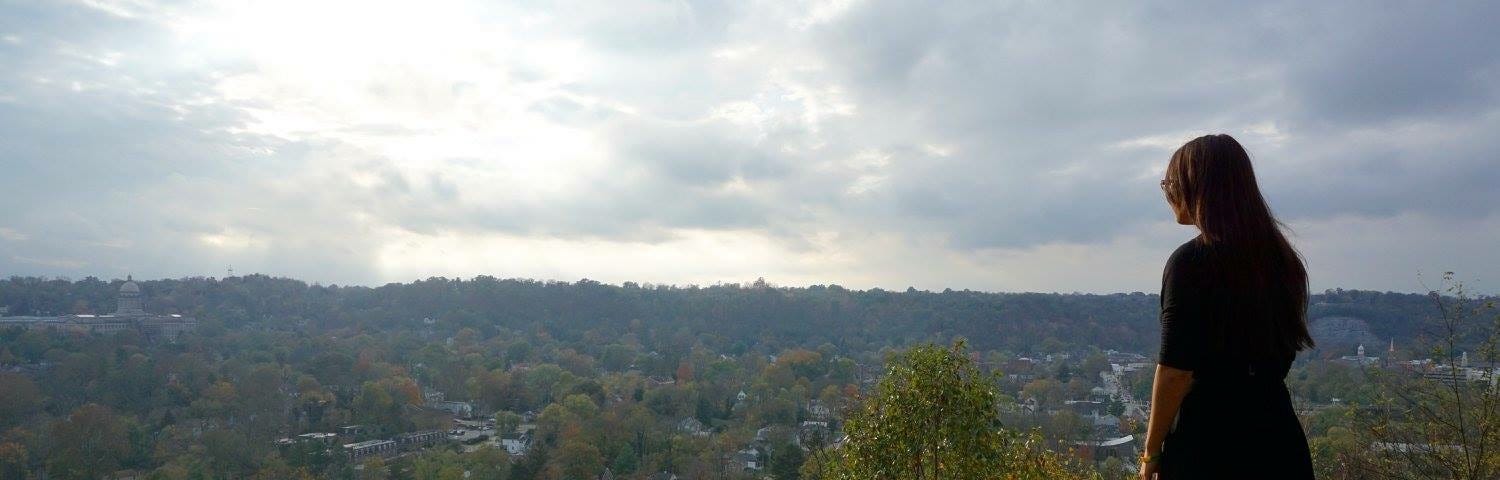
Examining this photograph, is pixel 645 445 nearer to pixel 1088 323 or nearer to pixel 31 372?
pixel 31 372

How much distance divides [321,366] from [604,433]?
51.4 ft

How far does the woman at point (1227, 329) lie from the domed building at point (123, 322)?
42114mm

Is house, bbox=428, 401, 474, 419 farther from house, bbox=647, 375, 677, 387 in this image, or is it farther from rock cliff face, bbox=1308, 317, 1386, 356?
rock cliff face, bbox=1308, 317, 1386, 356

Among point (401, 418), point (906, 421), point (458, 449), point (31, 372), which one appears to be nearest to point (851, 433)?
point (906, 421)

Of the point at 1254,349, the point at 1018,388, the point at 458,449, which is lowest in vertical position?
the point at 458,449

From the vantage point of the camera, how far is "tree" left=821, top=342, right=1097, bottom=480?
4730mm

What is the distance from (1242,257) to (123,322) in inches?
1847

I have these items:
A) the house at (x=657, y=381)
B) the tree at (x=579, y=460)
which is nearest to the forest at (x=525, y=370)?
the tree at (x=579, y=460)

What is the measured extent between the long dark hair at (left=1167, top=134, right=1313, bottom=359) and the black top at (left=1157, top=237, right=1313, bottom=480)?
0.8 inches

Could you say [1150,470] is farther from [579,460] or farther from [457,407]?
[457,407]

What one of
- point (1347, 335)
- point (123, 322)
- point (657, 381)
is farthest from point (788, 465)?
point (123, 322)

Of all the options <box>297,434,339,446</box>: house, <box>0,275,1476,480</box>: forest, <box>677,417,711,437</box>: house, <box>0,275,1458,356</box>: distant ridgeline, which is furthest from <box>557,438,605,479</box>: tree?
<box>0,275,1458,356</box>: distant ridgeline

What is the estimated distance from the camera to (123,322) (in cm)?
3931

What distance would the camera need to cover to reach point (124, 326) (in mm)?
38594
